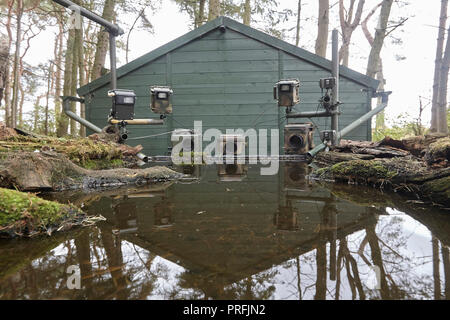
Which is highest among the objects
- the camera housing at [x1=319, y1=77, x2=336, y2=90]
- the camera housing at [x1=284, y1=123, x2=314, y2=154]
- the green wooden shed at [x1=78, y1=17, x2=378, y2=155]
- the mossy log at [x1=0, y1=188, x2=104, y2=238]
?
the green wooden shed at [x1=78, y1=17, x2=378, y2=155]

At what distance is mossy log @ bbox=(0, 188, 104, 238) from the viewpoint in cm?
151

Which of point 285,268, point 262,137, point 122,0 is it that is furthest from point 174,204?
point 122,0

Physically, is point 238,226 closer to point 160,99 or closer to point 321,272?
point 321,272

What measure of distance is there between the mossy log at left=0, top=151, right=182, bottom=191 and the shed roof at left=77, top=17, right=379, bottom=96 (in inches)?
248

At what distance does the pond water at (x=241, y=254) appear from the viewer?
95 centimetres

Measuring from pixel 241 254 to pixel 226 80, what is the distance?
8.25 metres

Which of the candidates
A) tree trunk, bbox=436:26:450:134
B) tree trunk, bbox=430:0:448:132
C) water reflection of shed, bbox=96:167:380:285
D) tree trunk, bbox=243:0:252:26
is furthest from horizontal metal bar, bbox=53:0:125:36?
tree trunk, bbox=430:0:448:132

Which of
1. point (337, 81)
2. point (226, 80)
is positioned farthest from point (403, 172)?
point (226, 80)

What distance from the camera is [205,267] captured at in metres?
1.11

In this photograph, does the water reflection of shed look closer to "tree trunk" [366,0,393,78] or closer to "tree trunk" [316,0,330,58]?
"tree trunk" [366,0,393,78]

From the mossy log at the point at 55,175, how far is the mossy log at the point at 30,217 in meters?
1.13

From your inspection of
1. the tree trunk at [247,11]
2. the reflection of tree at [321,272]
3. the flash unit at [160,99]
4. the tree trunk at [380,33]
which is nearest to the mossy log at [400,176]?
the reflection of tree at [321,272]
